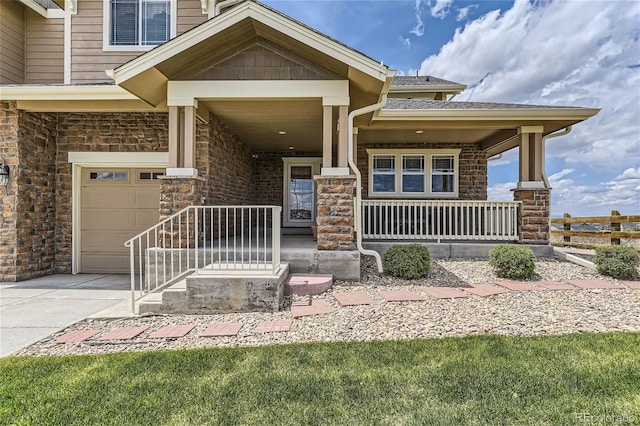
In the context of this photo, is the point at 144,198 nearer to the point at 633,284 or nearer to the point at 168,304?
the point at 168,304

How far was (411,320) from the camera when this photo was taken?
3787 mm

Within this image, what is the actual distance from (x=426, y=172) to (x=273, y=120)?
17.3 ft

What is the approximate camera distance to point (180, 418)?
208 cm

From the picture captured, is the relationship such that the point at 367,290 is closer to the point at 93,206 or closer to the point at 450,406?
the point at 450,406

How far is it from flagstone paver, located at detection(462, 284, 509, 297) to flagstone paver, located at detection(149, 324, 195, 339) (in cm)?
406

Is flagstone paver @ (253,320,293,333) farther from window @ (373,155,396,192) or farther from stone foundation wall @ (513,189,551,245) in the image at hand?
window @ (373,155,396,192)

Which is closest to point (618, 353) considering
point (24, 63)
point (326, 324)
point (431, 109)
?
point (326, 324)

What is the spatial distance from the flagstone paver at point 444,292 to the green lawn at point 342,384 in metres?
1.43

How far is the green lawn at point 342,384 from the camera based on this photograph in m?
2.10

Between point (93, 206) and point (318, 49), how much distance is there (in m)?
6.04

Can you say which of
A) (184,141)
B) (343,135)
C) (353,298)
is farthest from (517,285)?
(184,141)

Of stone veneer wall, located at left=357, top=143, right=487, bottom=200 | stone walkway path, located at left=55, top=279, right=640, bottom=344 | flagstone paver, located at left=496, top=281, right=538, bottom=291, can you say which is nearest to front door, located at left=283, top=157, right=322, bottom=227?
stone veneer wall, located at left=357, top=143, right=487, bottom=200

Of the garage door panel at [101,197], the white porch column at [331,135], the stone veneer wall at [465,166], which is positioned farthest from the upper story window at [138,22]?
the stone veneer wall at [465,166]

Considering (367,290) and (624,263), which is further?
(624,263)
